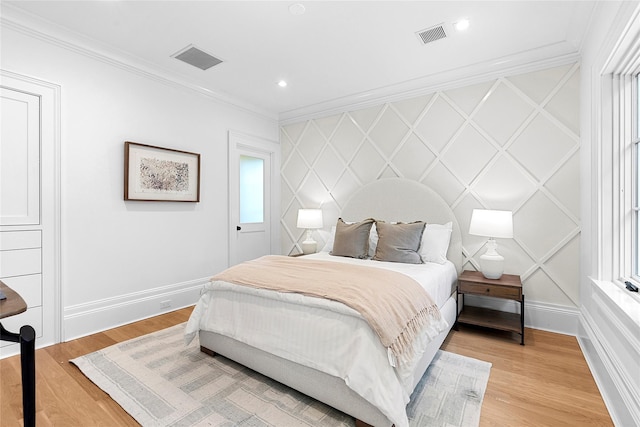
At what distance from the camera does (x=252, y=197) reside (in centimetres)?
451

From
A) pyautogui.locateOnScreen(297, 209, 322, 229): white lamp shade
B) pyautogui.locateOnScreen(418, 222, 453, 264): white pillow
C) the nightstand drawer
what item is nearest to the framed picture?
pyautogui.locateOnScreen(297, 209, 322, 229): white lamp shade

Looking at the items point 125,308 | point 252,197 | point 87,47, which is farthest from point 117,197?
point 252,197

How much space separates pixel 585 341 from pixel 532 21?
2.54 metres

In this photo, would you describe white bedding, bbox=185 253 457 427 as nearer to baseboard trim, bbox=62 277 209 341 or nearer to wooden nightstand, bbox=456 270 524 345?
wooden nightstand, bbox=456 270 524 345

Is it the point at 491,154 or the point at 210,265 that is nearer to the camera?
the point at 491,154

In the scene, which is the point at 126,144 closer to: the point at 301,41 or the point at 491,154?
the point at 301,41

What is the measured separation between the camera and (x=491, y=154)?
314 centimetres

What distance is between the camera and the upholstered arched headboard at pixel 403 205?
10.8 ft

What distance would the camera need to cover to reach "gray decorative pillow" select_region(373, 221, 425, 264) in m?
2.88

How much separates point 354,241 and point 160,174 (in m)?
2.17

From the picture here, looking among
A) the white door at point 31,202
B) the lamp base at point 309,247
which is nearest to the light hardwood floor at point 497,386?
the white door at point 31,202

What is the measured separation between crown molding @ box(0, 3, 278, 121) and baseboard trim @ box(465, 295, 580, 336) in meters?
3.98

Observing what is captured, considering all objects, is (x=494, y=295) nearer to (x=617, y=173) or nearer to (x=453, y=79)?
(x=617, y=173)

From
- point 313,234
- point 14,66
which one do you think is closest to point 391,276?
point 313,234
